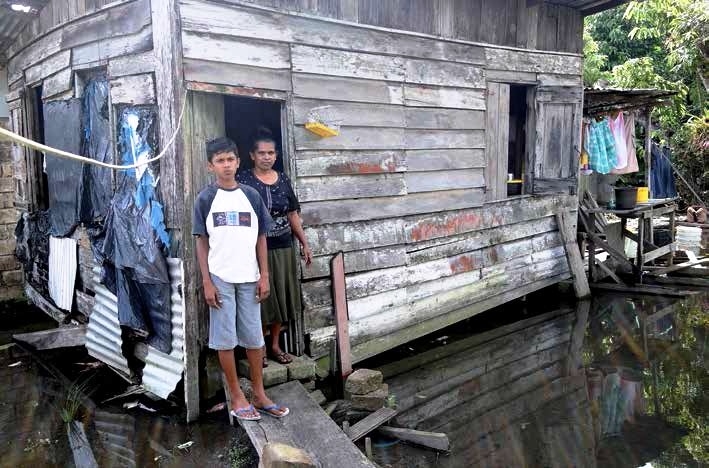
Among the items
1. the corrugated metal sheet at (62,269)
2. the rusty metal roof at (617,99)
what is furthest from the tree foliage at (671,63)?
the corrugated metal sheet at (62,269)

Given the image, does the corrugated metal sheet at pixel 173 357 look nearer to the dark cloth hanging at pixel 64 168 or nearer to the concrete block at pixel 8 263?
the dark cloth hanging at pixel 64 168

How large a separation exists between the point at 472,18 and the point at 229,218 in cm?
438

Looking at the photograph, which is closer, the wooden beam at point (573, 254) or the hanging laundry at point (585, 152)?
the wooden beam at point (573, 254)

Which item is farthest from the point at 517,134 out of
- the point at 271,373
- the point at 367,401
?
the point at 271,373

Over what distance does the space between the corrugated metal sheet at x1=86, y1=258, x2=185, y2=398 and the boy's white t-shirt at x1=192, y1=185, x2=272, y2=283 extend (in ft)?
2.25

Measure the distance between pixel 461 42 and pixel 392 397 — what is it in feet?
13.1

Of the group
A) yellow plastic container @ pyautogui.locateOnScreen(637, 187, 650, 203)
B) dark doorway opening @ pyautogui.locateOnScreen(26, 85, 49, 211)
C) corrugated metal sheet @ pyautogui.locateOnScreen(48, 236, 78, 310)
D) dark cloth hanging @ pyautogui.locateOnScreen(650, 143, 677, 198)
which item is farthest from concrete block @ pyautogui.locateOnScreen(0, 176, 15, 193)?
dark cloth hanging @ pyautogui.locateOnScreen(650, 143, 677, 198)

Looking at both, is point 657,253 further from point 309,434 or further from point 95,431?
point 95,431

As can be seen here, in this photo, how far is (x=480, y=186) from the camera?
6.97 meters

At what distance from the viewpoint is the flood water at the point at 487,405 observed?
4.16 metres

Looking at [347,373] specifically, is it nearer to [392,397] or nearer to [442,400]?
[392,397]

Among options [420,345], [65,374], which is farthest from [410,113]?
[65,374]

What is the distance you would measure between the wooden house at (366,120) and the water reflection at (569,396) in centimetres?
74

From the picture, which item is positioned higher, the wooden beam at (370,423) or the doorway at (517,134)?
the doorway at (517,134)
